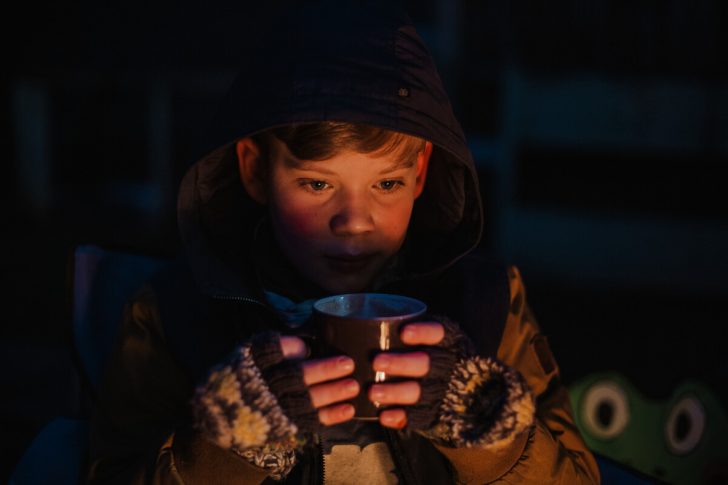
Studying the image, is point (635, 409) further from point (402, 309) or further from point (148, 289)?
point (148, 289)

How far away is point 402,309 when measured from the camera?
1376 millimetres

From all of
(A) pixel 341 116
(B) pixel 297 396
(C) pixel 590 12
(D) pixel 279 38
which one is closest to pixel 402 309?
(B) pixel 297 396

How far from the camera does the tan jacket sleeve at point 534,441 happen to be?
1.43 meters

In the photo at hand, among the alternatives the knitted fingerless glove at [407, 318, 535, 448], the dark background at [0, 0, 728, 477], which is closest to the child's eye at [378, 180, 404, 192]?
the knitted fingerless glove at [407, 318, 535, 448]

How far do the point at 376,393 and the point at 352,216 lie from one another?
0.57m

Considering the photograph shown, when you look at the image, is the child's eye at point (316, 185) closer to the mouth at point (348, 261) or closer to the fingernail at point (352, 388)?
the mouth at point (348, 261)

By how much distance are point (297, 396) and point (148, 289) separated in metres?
0.78

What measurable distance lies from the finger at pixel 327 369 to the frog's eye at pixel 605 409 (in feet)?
4.75

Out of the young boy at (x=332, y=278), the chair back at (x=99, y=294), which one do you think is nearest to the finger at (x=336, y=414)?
the young boy at (x=332, y=278)

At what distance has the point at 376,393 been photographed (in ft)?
3.92

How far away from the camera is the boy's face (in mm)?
1685

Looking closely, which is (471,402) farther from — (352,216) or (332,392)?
(352,216)

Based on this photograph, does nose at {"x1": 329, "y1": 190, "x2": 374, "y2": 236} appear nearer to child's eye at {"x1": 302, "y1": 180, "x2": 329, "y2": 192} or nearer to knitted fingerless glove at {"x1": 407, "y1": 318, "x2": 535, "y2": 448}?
child's eye at {"x1": 302, "y1": 180, "x2": 329, "y2": 192}

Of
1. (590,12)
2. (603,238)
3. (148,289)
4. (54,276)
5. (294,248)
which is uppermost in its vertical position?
(590,12)
